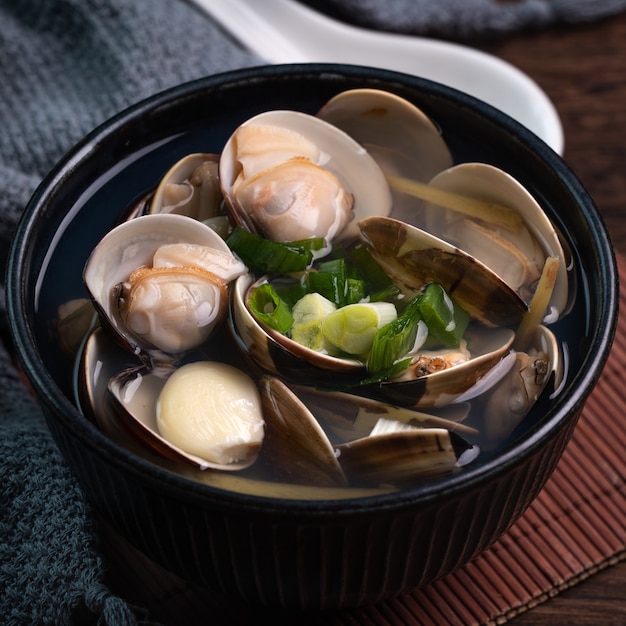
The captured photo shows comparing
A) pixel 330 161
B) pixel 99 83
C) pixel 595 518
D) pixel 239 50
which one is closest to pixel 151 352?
pixel 330 161

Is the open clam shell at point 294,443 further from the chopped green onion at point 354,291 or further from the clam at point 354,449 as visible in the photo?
the chopped green onion at point 354,291

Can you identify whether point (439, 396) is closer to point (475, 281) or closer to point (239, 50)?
point (475, 281)

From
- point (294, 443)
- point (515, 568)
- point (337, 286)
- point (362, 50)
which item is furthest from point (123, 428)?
point (362, 50)

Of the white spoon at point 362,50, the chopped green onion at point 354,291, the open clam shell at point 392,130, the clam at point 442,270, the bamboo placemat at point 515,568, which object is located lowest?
the bamboo placemat at point 515,568

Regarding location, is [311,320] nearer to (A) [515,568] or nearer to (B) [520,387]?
(B) [520,387]

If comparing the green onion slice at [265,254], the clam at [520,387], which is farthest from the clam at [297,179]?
the clam at [520,387]

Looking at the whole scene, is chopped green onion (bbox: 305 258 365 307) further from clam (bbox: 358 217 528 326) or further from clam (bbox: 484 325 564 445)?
clam (bbox: 484 325 564 445)
